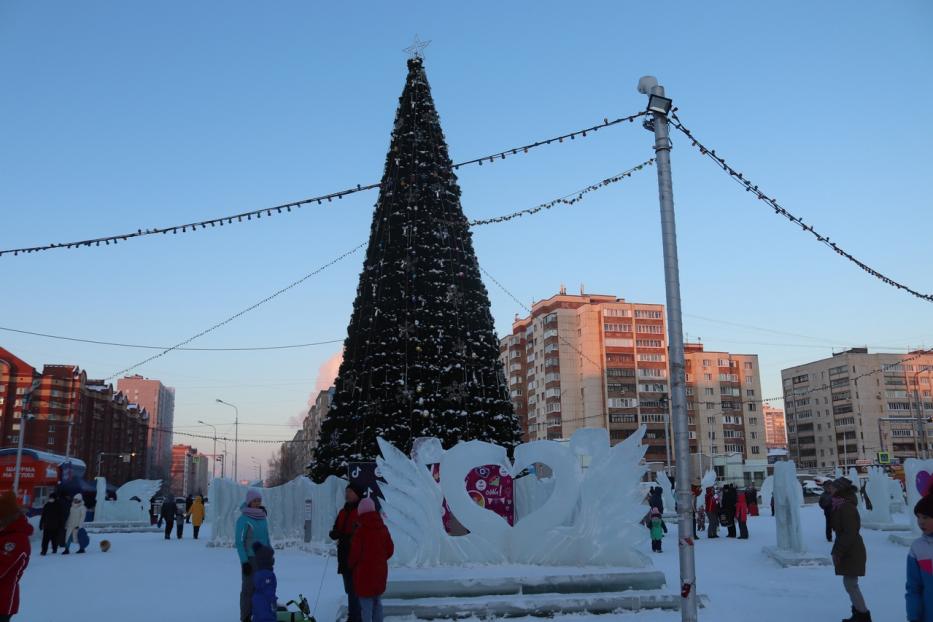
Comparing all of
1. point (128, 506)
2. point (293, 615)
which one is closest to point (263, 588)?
point (293, 615)

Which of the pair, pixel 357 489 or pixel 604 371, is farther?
pixel 604 371

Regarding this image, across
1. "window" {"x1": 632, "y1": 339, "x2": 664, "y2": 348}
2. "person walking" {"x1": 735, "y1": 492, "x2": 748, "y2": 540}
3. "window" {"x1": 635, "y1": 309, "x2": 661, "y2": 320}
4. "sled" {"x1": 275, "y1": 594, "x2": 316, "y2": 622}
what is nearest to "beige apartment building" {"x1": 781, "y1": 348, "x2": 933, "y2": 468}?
"window" {"x1": 632, "y1": 339, "x2": 664, "y2": 348}

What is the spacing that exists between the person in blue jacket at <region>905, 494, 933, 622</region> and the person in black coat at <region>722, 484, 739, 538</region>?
17537 mm

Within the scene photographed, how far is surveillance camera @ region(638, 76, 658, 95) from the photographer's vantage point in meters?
8.63

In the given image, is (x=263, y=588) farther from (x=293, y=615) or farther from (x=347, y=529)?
(x=347, y=529)

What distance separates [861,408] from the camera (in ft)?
334

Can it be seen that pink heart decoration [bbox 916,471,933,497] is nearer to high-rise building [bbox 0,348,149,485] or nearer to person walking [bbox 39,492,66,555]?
person walking [bbox 39,492,66,555]

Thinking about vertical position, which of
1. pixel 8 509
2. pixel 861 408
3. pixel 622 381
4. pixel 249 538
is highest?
pixel 622 381

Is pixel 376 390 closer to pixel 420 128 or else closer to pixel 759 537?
pixel 420 128

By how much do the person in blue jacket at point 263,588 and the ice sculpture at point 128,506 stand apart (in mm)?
30230

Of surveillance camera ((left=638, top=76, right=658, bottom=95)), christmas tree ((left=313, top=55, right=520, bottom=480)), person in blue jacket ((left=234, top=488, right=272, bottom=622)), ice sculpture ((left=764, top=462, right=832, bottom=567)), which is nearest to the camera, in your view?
person in blue jacket ((left=234, top=488, right=272, bottom=622))

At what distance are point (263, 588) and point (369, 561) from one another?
1.43 meters

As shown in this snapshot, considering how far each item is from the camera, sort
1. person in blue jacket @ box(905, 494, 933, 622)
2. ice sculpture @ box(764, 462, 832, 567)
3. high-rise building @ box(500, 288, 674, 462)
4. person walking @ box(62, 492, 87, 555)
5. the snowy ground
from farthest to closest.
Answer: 1. high-rise building @ box(500, 288, 674, 462)
2. person walking @ box(62, 492, 87, 555)
3. ice sculpture @ box(764, 462, 832, 567)
4. the snowy ground
5. person in blue jacket @ box(905, 494, 933, 622)

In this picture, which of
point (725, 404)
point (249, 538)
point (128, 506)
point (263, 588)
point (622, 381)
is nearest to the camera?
point (263, 588)
